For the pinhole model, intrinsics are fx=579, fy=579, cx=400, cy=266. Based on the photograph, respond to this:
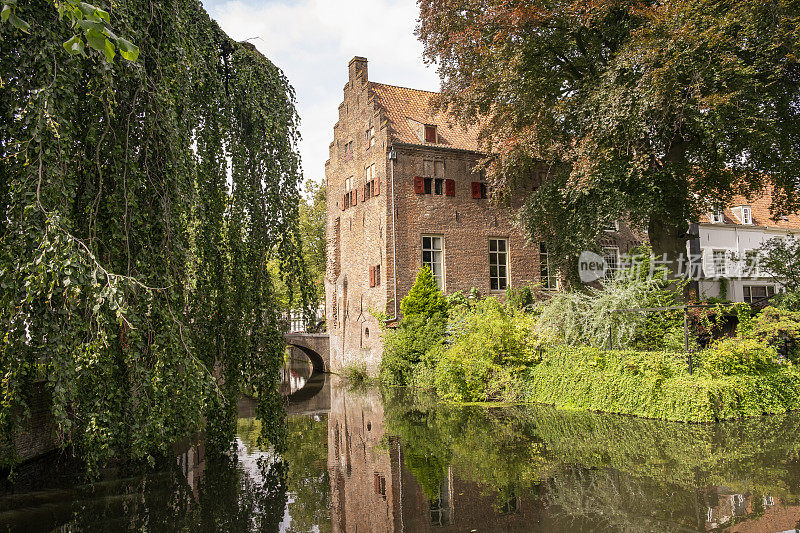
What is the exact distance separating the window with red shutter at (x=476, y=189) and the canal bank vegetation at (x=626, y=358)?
641 cm

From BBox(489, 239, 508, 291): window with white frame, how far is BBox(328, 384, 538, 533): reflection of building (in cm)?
1312

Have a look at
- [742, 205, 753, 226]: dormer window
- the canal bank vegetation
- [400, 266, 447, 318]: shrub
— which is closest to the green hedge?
the canal bank vegetation

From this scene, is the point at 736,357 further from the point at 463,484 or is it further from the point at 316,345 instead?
the point at 316,345

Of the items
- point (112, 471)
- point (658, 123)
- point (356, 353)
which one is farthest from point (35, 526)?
point (356, 353)

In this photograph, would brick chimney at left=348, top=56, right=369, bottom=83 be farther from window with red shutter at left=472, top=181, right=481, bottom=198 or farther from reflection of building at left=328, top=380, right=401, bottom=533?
reflection of building at left=328, top=380, right=401, bottom=533

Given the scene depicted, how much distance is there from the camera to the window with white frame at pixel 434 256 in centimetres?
2052

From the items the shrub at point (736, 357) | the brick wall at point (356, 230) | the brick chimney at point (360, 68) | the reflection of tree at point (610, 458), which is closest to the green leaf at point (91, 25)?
the reflection of tree at point (610, 458)

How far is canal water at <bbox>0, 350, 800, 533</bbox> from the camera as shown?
5340 mm

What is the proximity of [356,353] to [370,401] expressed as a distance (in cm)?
773

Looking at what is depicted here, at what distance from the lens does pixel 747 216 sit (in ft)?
96.6

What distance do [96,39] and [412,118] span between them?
20.2 metres

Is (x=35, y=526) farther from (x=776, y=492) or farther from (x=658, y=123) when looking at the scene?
(x=658, y=123)

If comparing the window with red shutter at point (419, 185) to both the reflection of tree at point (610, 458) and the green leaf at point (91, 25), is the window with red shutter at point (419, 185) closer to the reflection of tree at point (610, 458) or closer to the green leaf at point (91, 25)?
the reflection of tree at point (610, 458)

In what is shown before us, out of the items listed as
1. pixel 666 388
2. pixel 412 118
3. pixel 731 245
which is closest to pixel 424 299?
pixel 412 118
